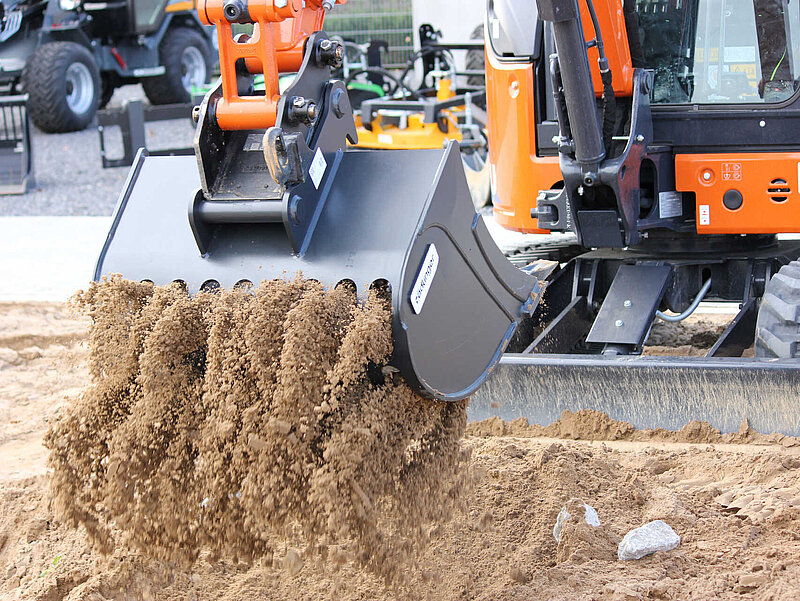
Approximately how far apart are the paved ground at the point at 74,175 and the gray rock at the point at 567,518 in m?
7.55

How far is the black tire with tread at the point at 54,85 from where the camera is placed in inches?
498

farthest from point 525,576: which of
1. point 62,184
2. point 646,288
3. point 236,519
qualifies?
point 62,184

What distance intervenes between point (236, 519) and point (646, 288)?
2.36m

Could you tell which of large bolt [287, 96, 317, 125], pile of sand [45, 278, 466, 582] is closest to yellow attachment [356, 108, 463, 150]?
large bolt [287, 96, 317, 125]

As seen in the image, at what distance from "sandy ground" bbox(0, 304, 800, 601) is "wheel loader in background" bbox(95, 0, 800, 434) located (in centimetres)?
25

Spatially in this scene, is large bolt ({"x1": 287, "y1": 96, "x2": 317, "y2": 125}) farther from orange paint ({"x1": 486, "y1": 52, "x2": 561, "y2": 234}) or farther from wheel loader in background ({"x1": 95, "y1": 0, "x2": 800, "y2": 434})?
orange paint ({"x1": 486, "y1": 52, "x2": 561, "y2": 234})

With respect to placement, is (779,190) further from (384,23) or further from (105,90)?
(384,23)

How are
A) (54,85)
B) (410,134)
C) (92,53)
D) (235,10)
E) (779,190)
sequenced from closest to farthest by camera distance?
(235,10), (779,190), (410,134), (54,85), (92,53)

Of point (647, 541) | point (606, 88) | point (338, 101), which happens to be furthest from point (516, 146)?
point (647, 541)

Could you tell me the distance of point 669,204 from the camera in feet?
13.5

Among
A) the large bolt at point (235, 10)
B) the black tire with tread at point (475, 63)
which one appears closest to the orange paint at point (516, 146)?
the large bolt at point (235, 10)

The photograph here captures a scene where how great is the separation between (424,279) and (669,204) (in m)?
2.10

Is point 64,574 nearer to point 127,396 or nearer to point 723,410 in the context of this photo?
point 127,396

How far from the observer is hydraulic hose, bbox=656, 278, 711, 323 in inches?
168
